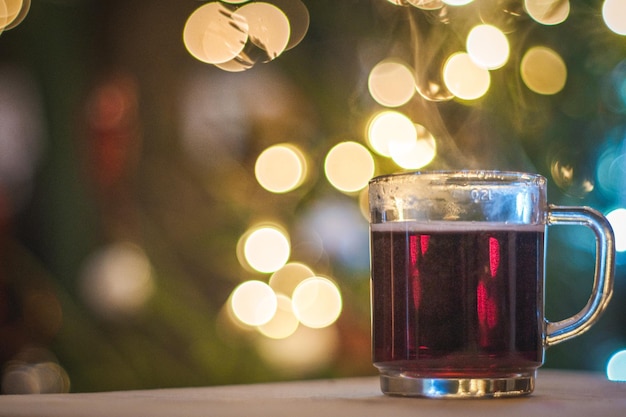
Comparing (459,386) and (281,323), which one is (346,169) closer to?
(281,323)

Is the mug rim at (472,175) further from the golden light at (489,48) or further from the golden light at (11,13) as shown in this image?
the golden light at (11,13)

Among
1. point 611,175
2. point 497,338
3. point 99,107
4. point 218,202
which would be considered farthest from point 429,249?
point 99,107

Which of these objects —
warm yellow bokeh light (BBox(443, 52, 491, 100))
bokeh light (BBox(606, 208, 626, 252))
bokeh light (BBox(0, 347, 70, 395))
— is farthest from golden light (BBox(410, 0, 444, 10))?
bokeh light (BBox(0, 347, 70, 395))

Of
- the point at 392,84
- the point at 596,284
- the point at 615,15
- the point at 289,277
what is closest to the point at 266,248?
the point at 289,277

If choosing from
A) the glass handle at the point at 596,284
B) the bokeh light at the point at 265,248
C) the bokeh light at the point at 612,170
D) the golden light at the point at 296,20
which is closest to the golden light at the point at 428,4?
the golden light at the point at 296,20

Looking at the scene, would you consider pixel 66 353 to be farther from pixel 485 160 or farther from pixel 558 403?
pixel 558 403

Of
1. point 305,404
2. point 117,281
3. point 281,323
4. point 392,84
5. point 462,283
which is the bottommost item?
point 281,323
